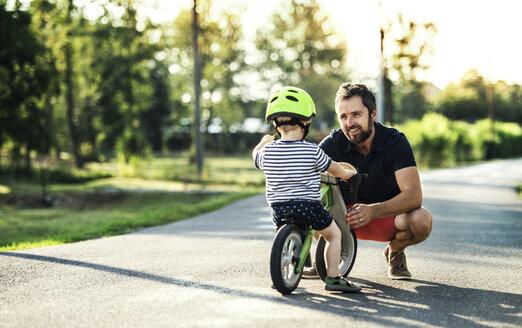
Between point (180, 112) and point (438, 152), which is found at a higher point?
point (180, 112)

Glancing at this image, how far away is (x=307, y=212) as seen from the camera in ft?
14.4

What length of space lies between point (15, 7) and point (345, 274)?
17916 mm

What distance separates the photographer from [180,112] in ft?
157

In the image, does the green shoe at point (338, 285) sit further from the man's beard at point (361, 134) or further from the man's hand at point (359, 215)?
the man's beard at point (361, 134)

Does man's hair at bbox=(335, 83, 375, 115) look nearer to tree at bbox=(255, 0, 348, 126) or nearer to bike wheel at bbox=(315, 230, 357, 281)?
bike wheel at bbox=(315, 230, 357, 281)

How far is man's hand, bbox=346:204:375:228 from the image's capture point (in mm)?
4738

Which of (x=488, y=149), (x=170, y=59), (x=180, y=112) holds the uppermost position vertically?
(x=170, y=59)

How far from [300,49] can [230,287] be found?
5369 centimetres

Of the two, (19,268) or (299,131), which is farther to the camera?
(19,268)

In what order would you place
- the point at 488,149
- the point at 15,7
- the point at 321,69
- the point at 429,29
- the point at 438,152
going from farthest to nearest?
the point at 321,69 → the point at 488,149 → the point at 429,29 → the point at 438,152 → the point at 15,7

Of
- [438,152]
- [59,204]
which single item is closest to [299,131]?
[59,204]

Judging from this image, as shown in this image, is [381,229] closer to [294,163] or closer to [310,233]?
[310,233]

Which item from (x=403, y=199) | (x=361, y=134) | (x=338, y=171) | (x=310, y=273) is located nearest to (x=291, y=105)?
(x=338, y=171)

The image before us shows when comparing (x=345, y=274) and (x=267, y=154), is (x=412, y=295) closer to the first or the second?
(x=345, y=274)
